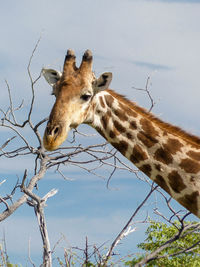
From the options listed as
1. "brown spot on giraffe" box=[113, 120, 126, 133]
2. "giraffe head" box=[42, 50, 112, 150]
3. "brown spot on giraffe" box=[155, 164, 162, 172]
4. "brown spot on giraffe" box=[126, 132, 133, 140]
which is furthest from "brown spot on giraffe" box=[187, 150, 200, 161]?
"giraffe head" box=[42, 50, 112, 150]

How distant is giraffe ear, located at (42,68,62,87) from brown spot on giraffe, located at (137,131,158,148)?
147 centimetres

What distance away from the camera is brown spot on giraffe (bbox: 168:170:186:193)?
22.7 ft

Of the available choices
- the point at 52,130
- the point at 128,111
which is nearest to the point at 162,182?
the point at 128,111

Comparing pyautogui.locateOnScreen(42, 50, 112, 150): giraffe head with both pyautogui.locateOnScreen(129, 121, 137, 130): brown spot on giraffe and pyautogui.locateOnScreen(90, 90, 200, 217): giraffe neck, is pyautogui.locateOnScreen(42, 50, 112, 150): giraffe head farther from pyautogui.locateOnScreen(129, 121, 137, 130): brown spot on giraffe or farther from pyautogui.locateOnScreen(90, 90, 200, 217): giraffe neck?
pyautogui.locateOnScreen(129, 121, 137, 130): brown spot on giraffe

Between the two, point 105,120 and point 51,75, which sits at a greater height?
point 51,75

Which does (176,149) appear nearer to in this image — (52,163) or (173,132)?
(173,132)

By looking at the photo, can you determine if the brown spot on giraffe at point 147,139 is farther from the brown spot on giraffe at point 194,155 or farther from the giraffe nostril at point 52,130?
the giraffe nostril at point 52,130

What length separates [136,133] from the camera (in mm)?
7082

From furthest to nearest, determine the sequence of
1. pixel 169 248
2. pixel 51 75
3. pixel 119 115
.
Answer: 1. pixel 169 248
2. pixel 51 75
3. pixel 119 115

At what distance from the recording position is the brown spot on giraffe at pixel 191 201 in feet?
22.5

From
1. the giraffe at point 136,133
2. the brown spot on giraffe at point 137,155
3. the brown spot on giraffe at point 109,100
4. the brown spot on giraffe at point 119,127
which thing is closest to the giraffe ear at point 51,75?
the giraffe at point 136,133

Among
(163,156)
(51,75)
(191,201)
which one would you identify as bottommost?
(191,201)

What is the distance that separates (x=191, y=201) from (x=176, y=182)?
32 centimetres

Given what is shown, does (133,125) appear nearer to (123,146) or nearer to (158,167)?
(123,146)
